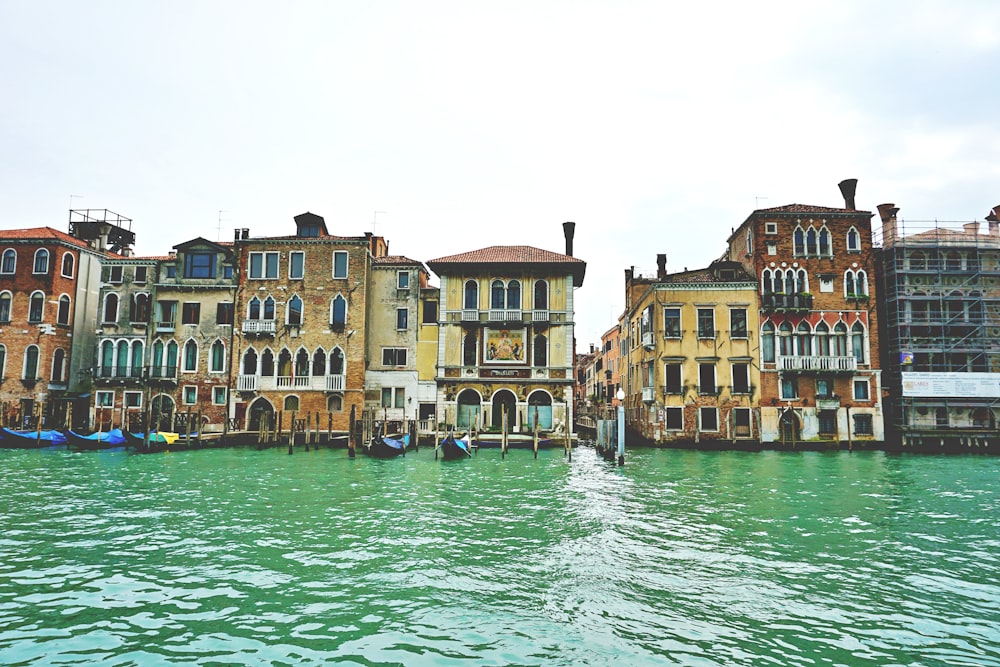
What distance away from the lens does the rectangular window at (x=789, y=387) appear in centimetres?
2809

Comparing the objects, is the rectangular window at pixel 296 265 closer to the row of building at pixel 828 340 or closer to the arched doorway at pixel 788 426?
the row of building at pixel 828 340

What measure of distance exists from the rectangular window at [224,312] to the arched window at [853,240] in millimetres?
28639

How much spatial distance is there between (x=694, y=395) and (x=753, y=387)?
258 centimetres

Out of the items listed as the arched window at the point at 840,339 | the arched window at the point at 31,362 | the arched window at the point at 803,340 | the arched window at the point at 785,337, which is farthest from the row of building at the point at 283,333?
the arched window at the point at 840,339

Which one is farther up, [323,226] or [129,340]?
[323,226]

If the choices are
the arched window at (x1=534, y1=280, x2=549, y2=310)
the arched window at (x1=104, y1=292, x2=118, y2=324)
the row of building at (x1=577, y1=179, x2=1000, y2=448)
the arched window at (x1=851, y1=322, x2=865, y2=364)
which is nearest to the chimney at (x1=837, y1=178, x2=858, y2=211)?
the row of building at (x1=577, y1=179, x2=1000, y2=448)

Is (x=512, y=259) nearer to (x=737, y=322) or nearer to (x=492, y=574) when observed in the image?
(x=737, y=322)

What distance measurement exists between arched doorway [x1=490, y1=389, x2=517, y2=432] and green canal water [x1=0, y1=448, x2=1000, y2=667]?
526 inches

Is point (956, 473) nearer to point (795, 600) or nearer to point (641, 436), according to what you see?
point (641, 436)

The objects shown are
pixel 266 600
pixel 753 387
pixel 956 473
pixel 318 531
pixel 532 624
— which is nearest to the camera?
pixel 532 624

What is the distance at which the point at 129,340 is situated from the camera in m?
30.1

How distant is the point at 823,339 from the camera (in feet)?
92.8

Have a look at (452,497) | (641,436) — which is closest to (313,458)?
(452,497)

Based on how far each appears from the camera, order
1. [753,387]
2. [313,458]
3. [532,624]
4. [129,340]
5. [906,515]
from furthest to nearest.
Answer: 1. [129,340]
2. [753,387]
3. [313,458]
4. [906,515]
5. [532,624]
